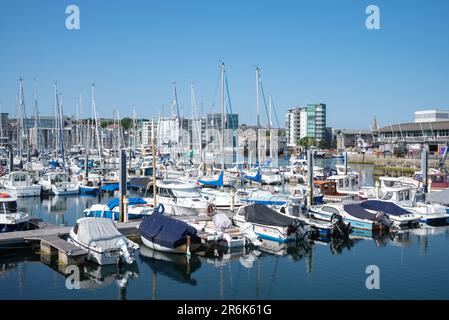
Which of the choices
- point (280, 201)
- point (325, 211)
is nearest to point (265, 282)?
point (325, 211)

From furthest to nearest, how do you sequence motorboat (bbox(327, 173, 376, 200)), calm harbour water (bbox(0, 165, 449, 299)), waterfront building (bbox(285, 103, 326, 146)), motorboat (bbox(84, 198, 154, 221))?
waterfront building (bbox(285, 103, 326, 146)) → motorboat (bbox(327, 173, 376, 200)) → motorboat (bbox(84, 198, 154, 221)) → calm harbour water (bbox(0, 165, 449, 299))

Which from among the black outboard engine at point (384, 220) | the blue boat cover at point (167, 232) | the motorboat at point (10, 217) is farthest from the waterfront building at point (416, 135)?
the motorboat at point (10, 217)

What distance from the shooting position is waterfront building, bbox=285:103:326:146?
173500 mm

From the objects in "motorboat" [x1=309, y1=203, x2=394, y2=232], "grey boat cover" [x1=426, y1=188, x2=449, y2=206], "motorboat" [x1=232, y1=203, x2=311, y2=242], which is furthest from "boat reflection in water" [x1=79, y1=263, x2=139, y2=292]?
"grey boat cover" [x1=426, y1=188, x2=449, y2=206]

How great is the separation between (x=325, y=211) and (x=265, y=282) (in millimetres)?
12588

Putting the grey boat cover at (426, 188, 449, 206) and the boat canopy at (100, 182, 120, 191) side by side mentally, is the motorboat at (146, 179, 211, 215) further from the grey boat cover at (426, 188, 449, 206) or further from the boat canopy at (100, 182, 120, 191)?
the grey boat cover at (426, 188, 449, 206)

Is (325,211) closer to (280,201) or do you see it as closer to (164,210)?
(280,201)

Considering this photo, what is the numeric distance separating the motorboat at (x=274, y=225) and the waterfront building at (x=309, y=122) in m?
145

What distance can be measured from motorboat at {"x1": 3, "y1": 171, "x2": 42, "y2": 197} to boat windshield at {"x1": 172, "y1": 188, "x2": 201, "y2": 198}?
17.7m

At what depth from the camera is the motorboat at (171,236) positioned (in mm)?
23953

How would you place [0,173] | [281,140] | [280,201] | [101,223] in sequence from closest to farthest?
1. [101,223]
2. [280,201]
3. [0,173]
4. [281,140]

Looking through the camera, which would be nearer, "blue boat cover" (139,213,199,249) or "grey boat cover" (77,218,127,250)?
"grey boat cover" (77,218,127,250)
